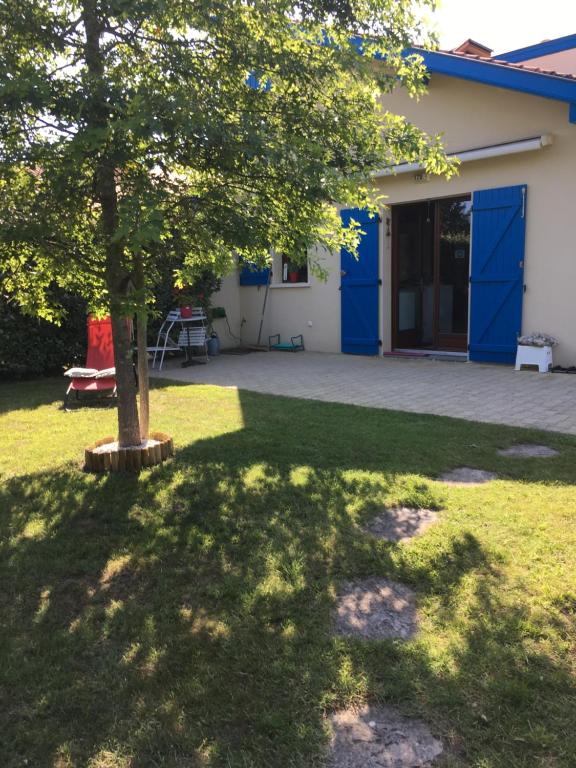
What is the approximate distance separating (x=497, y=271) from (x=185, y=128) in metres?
6.90

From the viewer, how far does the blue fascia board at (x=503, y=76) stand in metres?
6.86

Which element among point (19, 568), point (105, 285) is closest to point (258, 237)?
point (105, 285)

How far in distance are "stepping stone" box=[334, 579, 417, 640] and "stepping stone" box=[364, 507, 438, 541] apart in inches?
18.6

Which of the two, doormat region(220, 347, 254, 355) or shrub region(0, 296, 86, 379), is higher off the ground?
shrub region(0, 296, 86, 379)

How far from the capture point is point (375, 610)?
242 cm

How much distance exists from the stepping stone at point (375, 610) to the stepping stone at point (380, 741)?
403mm

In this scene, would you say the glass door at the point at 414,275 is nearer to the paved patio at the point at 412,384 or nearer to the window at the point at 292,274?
the paved patio at the point at 412,384

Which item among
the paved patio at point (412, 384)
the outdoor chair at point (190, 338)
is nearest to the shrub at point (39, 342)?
the paved patio at point (412, 384)

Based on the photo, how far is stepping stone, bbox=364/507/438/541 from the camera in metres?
3.11

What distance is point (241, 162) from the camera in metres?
3.06

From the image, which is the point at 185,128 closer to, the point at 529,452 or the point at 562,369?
the point at 529,452

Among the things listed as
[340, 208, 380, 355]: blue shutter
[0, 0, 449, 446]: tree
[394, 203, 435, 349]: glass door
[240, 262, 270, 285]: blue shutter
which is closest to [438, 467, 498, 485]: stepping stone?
[0, 0, 449, 446]: tree

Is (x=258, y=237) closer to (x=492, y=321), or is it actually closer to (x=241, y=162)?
(x=241, y=162)

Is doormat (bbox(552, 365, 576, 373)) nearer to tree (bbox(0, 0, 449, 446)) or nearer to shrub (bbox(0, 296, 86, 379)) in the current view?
tree (bbox(0, 0, 449, 446))
